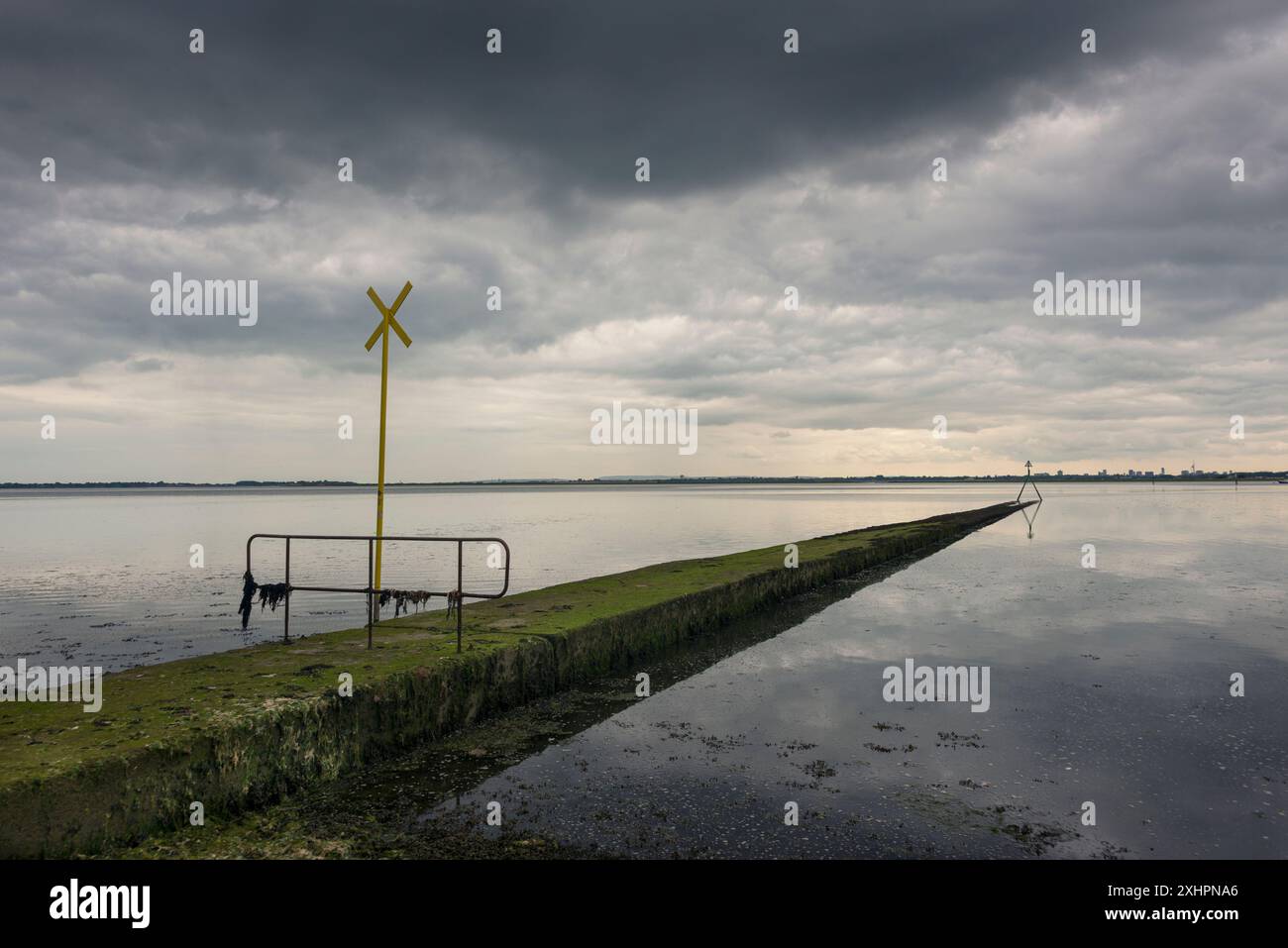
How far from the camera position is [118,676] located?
754 centimetres

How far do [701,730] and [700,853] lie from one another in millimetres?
3090

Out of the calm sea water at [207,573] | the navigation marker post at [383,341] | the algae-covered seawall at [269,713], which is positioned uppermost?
the navigation marker post at [383,341]

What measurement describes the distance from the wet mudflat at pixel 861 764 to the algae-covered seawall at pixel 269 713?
0.31m

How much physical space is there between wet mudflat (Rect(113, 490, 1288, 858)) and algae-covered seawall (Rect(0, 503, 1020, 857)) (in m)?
0.31

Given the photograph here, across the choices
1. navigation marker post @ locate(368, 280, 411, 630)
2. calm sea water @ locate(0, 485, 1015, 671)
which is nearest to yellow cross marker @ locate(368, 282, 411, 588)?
navigation marker post @ locate(368, 280, 411, 630)

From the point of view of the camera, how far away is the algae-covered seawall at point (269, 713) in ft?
A: 15.9

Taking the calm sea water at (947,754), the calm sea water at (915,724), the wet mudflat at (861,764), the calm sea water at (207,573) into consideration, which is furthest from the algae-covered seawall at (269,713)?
the calm sea water at (207,573)

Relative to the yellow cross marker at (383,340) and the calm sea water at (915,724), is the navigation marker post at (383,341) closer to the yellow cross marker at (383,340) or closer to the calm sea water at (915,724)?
the yellow cross marker at (383,340)

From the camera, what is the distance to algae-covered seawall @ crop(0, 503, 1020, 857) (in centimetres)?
485

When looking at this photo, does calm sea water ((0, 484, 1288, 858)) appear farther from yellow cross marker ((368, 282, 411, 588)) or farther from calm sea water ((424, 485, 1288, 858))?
yellow cross marker ((368, 282, 411, 588))

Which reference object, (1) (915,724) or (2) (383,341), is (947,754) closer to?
(1) (915,724)

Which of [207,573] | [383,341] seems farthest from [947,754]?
[207,573]
